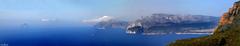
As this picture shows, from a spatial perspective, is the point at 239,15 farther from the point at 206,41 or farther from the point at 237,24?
the point at 206,41

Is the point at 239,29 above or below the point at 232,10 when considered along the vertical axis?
below

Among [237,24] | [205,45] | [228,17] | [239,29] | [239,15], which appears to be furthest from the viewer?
[228,17]

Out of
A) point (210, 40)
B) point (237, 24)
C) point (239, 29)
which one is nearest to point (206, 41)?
point (210, 40)

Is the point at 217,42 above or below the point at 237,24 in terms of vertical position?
below

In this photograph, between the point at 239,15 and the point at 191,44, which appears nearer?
the point at 191,44

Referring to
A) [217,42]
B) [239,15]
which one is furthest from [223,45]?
[239,15]

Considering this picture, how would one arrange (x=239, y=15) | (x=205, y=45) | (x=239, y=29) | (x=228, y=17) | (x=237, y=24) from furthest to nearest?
(x=228, y=17) → (x=239, y=15) → (x=237, y=24) → (x=239, y=29) → (x=205, y=45)

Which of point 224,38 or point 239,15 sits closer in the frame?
point 224,38

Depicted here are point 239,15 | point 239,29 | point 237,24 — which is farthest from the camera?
point 239,15

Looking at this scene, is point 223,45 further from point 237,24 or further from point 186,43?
point 237,24
